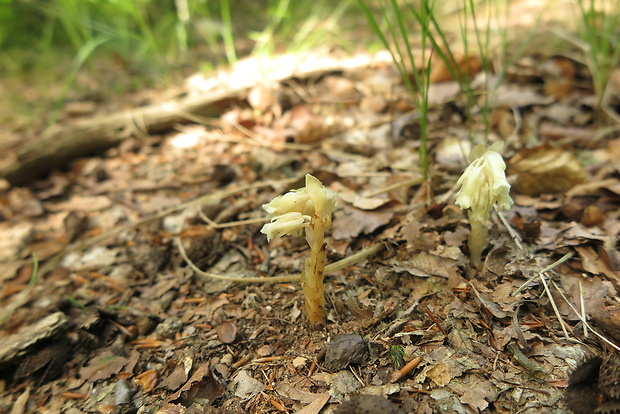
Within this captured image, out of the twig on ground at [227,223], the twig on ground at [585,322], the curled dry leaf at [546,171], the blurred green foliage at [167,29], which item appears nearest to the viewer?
the twig on ground at [585,322]

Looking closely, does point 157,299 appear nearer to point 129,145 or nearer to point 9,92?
point 129,145

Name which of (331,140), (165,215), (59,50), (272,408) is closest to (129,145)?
(165,215)

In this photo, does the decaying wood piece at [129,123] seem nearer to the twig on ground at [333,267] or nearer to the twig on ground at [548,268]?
the twig on ground at [333,267]

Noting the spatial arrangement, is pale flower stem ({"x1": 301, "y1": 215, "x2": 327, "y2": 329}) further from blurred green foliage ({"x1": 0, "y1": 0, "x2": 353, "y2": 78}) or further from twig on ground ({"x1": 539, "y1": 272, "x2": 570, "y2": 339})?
blurred green foliage ({"x1": 0, "y1": 0, "x2": 353, "y2": 78})

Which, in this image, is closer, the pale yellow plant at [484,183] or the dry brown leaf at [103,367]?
the pale yellow plant at [484,183]

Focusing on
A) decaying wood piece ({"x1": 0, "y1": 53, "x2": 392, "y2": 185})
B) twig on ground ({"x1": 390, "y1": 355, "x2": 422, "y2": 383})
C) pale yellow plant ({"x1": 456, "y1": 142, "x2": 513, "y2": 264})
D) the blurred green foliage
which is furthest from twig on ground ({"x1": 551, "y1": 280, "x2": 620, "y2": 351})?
the blurred green foliage

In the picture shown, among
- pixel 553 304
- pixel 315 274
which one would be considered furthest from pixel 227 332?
pixel 553 304

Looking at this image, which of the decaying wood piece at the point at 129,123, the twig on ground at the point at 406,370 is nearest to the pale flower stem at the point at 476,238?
the twig on ground at the point at 406,370
